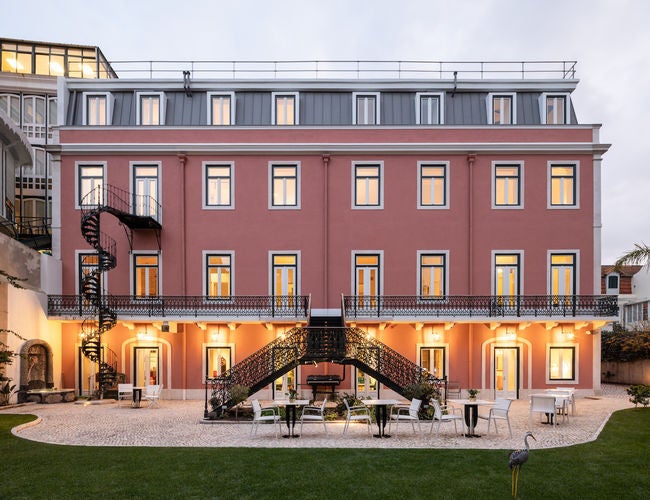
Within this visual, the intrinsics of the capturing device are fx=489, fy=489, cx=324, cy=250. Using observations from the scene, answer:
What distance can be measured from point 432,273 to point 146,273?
1123 cm

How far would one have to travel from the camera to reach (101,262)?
17.8m

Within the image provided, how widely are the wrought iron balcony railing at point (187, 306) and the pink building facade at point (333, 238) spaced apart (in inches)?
3.5

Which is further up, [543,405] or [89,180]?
[89,180]

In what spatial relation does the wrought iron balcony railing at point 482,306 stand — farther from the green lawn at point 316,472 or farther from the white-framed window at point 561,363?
the green lawn at point 316,472

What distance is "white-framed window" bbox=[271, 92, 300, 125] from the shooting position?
20562 mm

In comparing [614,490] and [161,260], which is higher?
[161,260]

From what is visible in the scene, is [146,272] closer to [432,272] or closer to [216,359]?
[216,359]

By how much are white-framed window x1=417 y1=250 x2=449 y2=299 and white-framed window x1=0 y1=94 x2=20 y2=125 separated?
23.9 m

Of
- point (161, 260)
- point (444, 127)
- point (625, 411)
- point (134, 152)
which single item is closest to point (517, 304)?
point (625, 411)

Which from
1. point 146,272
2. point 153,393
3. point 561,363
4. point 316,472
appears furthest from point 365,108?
point 316,472

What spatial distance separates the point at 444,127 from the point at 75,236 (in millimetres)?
15178

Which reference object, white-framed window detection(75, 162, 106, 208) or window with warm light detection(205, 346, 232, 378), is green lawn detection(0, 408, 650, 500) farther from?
white-framed window detection(75, 162, 106, 208)

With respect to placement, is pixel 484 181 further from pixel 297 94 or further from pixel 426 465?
pixel 426 465

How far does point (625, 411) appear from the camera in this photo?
15195mm
